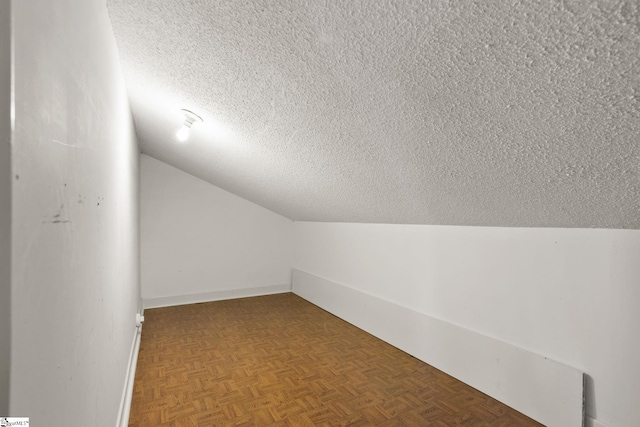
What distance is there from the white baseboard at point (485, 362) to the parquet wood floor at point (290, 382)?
0.09 m

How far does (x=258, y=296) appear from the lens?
17.1ft

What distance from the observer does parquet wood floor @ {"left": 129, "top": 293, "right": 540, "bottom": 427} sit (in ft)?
6.87

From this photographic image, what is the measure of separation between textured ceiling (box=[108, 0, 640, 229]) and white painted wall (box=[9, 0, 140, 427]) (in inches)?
17.3

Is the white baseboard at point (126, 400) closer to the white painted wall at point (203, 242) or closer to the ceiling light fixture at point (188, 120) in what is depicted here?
the ceiling light fixture at point (188, 120)

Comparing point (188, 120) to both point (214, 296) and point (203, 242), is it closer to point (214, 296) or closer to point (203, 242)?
point (203, 242)

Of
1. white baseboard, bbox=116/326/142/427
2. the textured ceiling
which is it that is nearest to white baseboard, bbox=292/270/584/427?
the textured ceiling

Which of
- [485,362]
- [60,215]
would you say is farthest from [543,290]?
[60,215]
